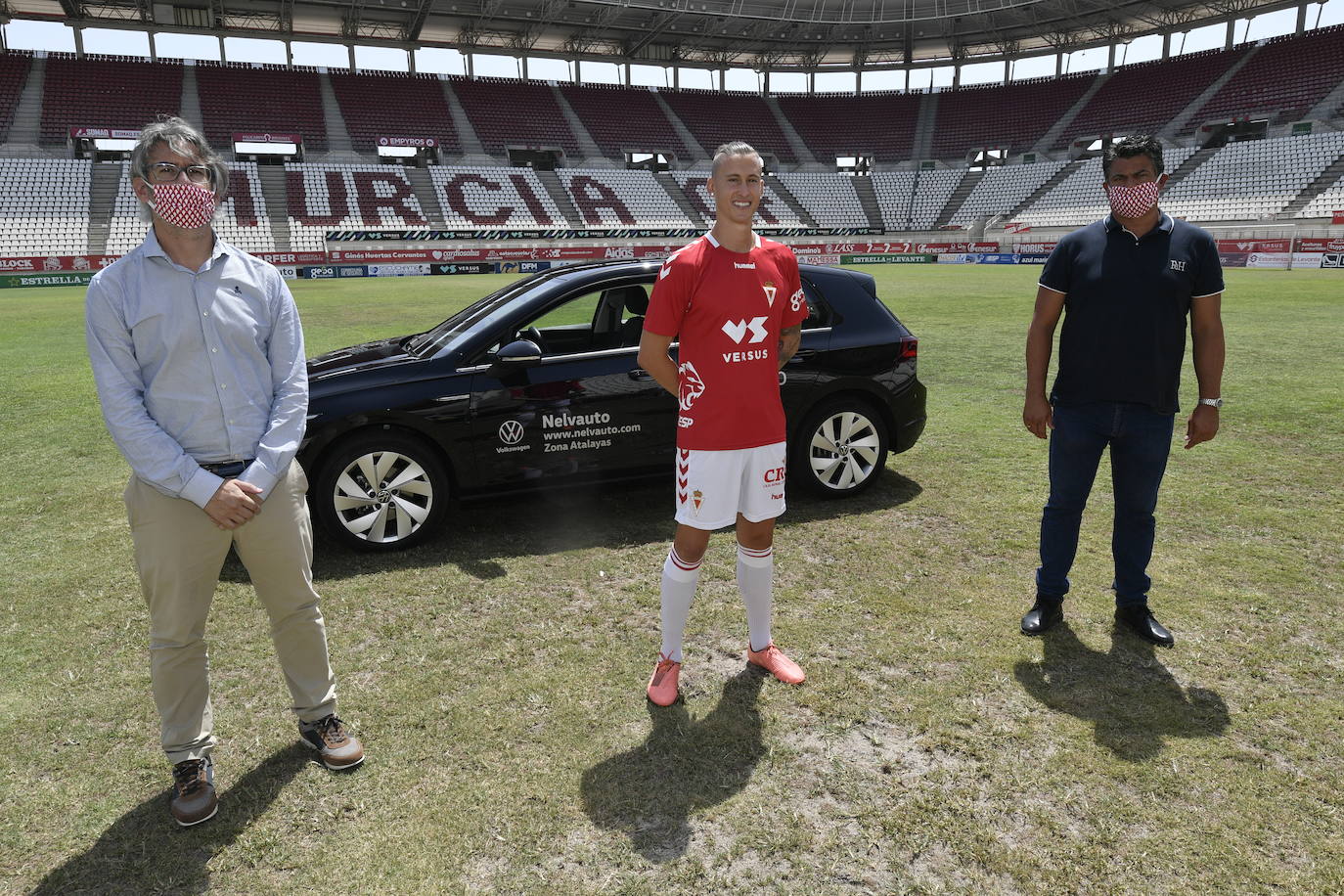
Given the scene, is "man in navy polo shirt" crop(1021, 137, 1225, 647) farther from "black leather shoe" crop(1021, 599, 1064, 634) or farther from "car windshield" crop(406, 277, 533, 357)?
"car windshield" crop(406, 277, 533, 357)

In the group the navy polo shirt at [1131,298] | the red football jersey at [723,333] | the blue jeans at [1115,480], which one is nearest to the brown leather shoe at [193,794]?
the red football jersey at [723,333]

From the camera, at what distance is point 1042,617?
385cm

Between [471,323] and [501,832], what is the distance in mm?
3495

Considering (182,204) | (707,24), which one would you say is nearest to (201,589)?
(182,204)

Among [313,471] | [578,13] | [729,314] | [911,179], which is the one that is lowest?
[313,471]

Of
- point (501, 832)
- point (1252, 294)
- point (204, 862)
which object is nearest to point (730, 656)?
point (501, 832)

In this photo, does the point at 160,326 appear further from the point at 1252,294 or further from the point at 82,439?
the point at 1252,294

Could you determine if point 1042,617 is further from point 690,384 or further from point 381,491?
point 381,491

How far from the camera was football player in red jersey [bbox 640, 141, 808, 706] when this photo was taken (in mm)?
2984

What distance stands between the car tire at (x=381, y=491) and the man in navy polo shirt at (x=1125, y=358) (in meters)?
3.32

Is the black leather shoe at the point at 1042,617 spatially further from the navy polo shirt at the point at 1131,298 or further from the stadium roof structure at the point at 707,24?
the stadium roof structure at the point at 707,24

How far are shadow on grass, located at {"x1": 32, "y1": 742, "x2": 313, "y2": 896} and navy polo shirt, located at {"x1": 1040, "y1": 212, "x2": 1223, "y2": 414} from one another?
362cm

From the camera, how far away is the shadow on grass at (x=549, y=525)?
4723 millimetres

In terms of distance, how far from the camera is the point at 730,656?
369 centimetres
